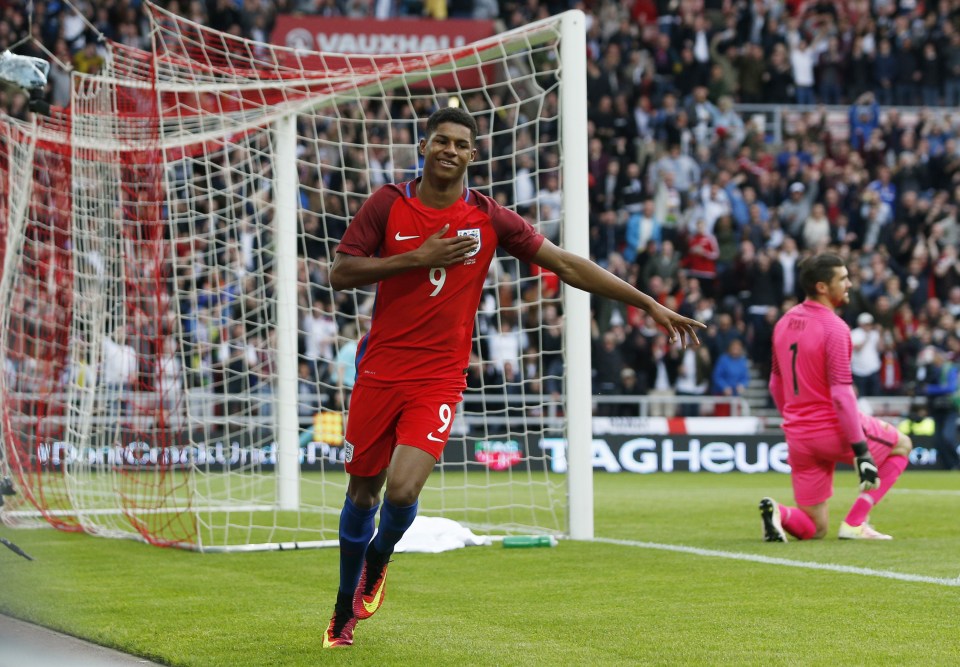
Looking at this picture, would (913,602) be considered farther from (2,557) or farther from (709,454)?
(709,454)

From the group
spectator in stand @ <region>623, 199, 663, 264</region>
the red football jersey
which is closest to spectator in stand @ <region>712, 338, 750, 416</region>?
spectator in stand @ <region>623, 199, 663, 264</region>

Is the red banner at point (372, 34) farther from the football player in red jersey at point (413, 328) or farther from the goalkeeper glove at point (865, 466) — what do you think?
the football player in red jersey at point (413, 328)

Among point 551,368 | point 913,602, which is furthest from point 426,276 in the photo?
point 551,368

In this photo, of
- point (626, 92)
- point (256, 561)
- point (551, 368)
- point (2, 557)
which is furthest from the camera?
point (626, 92)

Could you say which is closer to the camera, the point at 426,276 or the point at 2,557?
the point at 2,557

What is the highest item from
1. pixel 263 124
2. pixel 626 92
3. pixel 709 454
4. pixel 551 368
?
pixel 626 92

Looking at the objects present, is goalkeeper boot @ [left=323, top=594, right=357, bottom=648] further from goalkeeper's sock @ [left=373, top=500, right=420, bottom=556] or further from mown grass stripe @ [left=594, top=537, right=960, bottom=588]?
mown grass stripe @ [left=594, top=537, right=960, bottom=588]

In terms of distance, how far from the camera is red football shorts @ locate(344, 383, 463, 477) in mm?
5828

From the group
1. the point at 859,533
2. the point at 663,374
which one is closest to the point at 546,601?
the point at 859,533

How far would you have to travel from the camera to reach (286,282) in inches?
469

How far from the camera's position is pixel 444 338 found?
596 centimetres

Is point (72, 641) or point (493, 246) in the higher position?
point (493, 246)

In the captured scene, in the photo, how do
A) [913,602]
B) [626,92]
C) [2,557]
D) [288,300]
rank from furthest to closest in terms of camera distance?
1. [626,92]
2. [288,300]
3. [913,602]
4. [2,557]

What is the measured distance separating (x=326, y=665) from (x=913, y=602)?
3039mm
